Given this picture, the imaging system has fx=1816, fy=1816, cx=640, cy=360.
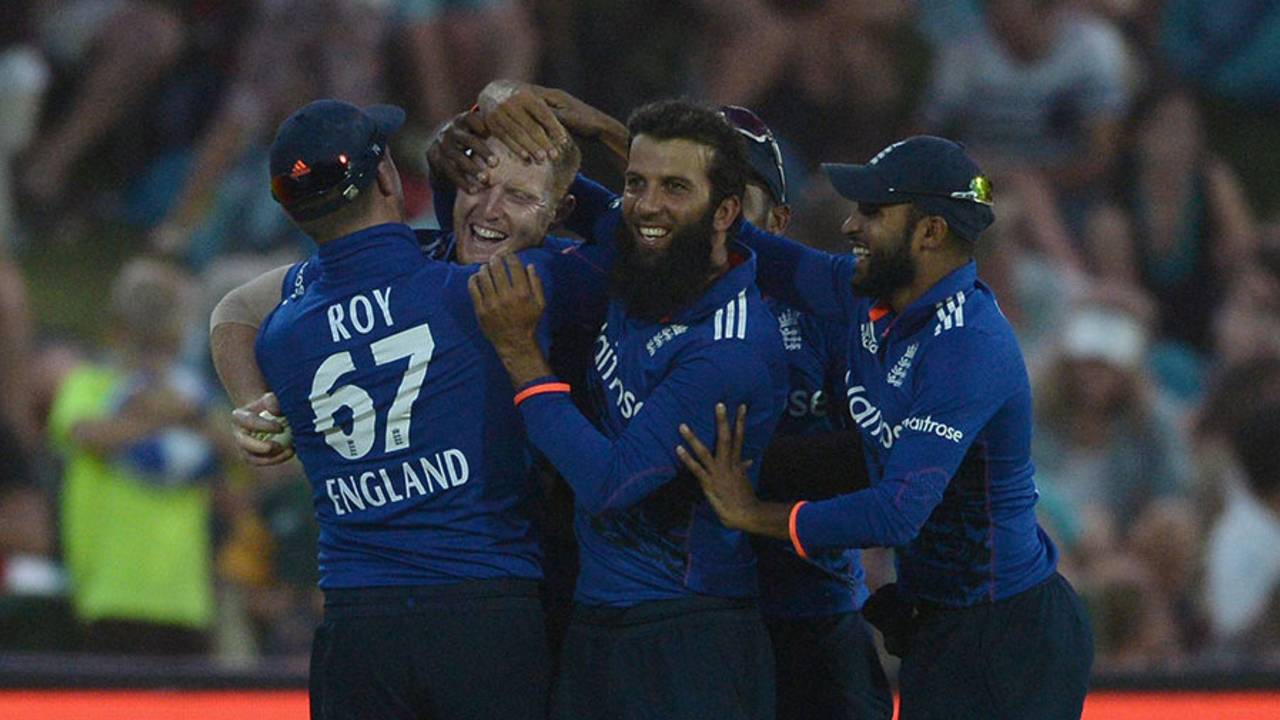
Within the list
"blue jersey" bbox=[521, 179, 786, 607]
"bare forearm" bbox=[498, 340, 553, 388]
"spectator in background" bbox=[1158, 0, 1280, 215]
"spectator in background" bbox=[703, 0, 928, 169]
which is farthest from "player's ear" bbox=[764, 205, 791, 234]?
"spectator in background" bbox=[1158, 0, 1280, 215]

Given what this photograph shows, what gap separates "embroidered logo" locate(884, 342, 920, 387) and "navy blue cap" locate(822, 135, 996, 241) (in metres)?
0.22

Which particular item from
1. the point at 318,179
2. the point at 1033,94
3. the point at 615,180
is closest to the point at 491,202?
the point at 318,179

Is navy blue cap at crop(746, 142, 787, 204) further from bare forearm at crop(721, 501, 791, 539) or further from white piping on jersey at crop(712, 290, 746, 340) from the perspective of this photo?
bare forearm at crop(721, 501, 791, 539)

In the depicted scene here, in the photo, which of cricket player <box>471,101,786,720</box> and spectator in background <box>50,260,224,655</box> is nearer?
cricket player <box>471,101,786,720</box>

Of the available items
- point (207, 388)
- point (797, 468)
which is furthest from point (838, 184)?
point (207, 388)

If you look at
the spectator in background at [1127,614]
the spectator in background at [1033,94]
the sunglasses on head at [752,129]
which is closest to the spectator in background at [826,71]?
the spectator in background at [1033,94]

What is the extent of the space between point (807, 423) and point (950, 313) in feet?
1.54

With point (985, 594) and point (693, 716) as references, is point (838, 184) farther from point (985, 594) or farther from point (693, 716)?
point (693, 716)

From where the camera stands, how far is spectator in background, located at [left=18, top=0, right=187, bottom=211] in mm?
6770

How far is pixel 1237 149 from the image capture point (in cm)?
732

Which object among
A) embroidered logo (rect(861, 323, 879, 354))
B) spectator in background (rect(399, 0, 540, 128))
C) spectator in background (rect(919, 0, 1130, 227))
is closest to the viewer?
embroidered logo (rect(861, 323, 879, 354))

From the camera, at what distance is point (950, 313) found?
10.4 ft

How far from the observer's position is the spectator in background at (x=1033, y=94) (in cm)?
713

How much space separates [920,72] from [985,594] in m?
4.23
